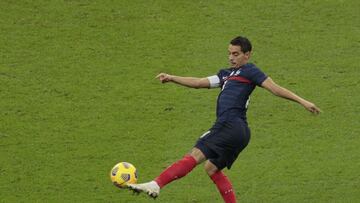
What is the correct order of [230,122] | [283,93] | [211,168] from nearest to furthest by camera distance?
[283,93] → [230,122] → [211,168]

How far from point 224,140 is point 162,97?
5168 millimetres

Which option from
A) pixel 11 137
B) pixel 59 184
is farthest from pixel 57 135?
pixel 59 184

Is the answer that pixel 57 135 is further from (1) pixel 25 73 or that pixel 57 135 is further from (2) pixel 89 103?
(1) pixel 25 73

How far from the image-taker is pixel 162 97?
16906 mm

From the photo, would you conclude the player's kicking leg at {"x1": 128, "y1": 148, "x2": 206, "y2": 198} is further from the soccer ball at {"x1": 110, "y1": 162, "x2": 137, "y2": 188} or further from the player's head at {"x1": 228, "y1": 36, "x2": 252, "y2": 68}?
the player's head at {"x1": 228, "y1": 36, "x2": 252, "y2": 68}

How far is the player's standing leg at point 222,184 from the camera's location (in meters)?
12.3

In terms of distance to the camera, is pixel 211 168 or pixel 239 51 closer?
pixel 239 51

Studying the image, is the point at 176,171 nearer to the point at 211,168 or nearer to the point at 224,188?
the point at 211,168

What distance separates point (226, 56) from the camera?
18.3 meters

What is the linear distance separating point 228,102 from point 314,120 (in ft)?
14.7

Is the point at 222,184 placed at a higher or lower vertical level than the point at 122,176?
lower

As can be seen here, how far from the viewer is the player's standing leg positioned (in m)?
12.3

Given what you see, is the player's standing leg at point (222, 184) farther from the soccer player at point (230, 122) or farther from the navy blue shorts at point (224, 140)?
the navy blue shorts at point (224, 140)

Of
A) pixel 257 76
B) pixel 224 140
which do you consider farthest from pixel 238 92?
pixel 224 140
